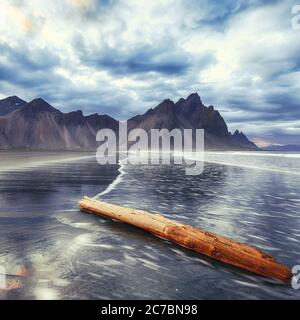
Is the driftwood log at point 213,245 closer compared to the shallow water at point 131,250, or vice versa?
the shallow water at point 131,250

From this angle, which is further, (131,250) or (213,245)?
(131,250)

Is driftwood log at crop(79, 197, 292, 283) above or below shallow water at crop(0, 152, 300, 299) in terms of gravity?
above

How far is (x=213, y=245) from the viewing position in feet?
22.3

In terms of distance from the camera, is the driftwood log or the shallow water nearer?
the shallow water

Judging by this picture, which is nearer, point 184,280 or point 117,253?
point 184,280

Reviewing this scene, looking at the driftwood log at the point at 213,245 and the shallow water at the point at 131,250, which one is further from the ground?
the driftwood log at the point at 213,245

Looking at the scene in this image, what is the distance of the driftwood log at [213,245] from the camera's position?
6090 millimetres

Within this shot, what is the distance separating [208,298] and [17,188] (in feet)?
46.9

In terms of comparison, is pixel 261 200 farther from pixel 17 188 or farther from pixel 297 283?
pixel 17 188

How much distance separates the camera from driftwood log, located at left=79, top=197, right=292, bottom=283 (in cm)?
609

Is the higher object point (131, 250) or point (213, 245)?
point (213, 245)
